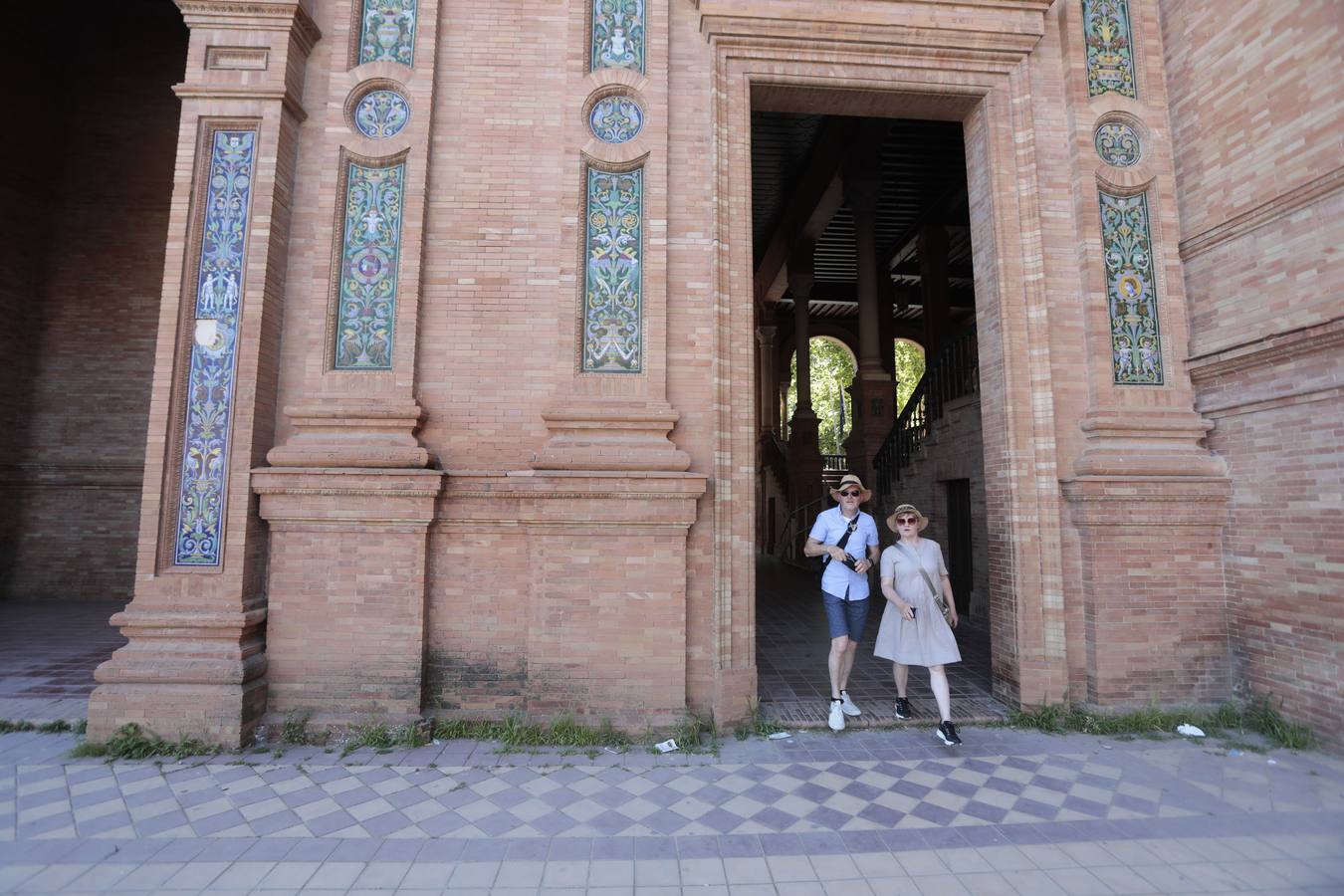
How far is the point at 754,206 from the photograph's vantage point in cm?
1698

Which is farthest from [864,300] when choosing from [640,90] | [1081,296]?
[640,90]

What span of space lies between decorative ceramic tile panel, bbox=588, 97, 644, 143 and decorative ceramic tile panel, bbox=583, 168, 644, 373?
33cm

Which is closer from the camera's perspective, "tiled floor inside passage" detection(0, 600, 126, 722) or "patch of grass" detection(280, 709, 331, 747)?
"patch of grass" detection(280, 709, 331, 747)

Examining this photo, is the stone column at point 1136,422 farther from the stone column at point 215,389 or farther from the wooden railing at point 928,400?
the stone column at point 215,389

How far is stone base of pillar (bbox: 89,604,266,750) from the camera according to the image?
4.66 metres

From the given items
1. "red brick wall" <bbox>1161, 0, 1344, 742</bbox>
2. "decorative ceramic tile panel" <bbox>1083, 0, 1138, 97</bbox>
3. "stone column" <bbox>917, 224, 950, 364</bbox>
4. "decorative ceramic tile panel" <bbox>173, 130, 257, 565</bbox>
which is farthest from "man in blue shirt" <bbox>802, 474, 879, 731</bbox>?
"stone column" <bbox>917, 224, 950, 364</bbox>

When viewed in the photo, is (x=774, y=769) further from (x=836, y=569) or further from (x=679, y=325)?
(x=679, y=325)

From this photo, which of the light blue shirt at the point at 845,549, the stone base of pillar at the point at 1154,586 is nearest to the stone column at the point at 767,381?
the stone base of pillar at the point at 1154,586

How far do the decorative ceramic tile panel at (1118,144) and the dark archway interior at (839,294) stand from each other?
11.2 ft

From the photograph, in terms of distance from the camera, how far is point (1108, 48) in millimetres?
6145

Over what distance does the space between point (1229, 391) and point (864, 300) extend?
9975 mm

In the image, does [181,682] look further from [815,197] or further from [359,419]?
[815,197]

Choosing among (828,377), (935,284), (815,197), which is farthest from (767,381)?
(828,377)

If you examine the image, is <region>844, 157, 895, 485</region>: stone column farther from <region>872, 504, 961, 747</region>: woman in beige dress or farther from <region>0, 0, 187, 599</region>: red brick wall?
<region>0, 0, 187, 599</region>: red brick wall
